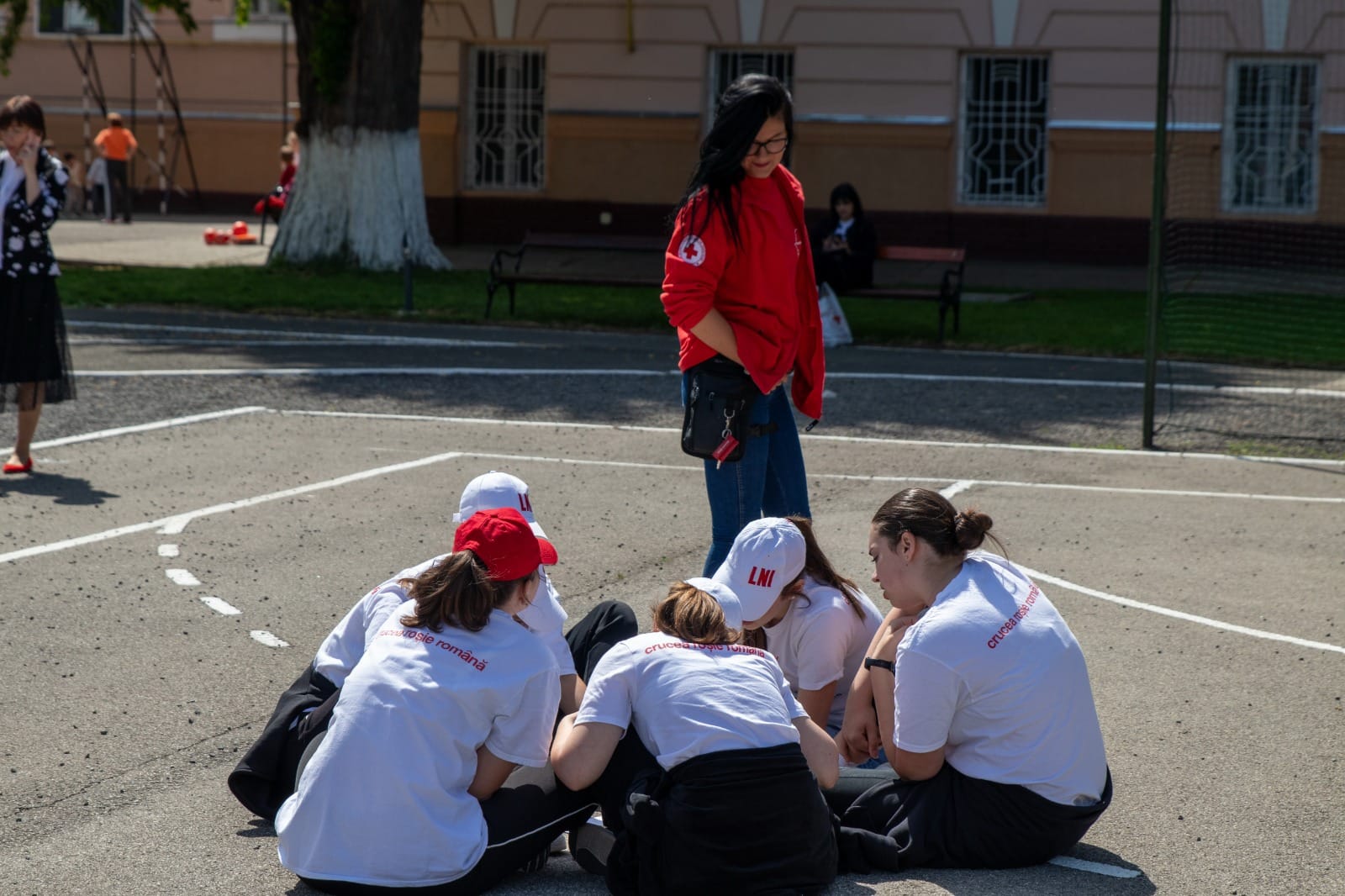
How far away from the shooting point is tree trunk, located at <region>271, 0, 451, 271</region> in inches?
808

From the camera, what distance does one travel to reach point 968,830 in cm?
439

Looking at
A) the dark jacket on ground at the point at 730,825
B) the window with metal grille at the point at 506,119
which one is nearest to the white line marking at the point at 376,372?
the dark jacket on ground at the point at 730,825

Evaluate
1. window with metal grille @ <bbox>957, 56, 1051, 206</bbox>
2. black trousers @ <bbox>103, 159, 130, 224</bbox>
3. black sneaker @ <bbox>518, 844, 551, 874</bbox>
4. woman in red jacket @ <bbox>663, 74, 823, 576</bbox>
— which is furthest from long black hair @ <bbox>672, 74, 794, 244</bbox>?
black trousers @ <bbox>103, 159, 130, 224</bbox>

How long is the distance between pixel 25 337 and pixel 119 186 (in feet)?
72.0

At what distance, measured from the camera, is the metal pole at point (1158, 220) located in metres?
10.8

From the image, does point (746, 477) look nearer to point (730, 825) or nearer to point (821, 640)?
point (821, 640)

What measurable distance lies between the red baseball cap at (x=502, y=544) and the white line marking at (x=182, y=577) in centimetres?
335

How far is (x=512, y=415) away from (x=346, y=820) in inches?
303

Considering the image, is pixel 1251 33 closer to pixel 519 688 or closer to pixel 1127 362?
pixel 1127 362

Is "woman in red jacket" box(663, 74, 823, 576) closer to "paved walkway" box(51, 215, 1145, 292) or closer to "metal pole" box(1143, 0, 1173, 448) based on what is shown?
"metal pole" box(1143, 0, 1173, 448)

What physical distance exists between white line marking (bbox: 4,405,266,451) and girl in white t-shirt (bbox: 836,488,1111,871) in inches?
285

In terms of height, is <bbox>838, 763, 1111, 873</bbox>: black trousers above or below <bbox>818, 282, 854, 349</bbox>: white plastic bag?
below

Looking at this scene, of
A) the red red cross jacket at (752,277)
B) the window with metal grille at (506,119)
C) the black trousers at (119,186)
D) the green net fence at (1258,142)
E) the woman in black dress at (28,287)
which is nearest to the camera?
the red red cross jacket at (752,277)

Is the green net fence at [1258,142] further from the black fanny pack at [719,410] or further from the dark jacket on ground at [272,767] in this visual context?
the dark jacket on ground at [272,767]
